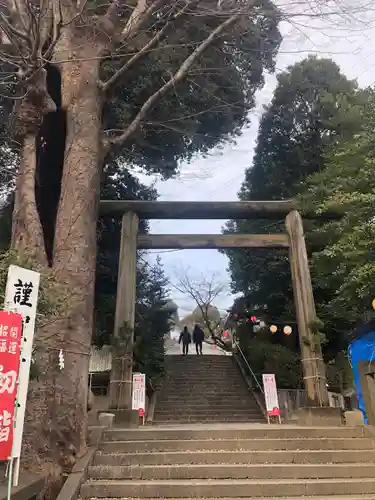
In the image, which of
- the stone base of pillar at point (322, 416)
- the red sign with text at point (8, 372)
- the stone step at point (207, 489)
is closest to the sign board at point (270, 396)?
the stone base of pillar at point (322, 416)

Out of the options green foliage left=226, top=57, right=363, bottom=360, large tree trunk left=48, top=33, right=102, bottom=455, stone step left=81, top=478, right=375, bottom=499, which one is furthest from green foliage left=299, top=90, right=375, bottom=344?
large tree trunk left=48, top=33, right=102, bottom=455

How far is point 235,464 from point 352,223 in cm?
508

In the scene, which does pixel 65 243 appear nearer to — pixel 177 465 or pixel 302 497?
pixel 177 465

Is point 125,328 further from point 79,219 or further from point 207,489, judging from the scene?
point 207,489

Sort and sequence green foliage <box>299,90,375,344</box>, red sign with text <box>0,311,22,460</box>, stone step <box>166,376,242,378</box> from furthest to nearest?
stone step <box>166,376,242,378</box>
green foliage <box>299,90,375,344</box>
red sign with text <box>0,311,22,460</box>

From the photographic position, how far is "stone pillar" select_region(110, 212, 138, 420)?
7277 mm

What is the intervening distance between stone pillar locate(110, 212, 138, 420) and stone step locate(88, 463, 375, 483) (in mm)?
2215

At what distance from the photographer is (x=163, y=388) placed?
43.7 feet

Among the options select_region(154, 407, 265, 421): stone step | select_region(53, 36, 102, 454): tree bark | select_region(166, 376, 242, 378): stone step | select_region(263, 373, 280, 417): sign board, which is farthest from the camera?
select_region(166, 376, 242, 378): stone step

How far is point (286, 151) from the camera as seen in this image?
49.9ft

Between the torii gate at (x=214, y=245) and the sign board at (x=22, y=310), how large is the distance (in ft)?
15.6

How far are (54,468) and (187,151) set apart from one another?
28.8 feet

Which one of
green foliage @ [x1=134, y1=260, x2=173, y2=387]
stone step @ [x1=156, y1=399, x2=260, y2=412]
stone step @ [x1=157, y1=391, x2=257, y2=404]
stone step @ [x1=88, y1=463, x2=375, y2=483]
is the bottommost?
stone step @ [x1=88, y1=463, x2=375, y2=483]

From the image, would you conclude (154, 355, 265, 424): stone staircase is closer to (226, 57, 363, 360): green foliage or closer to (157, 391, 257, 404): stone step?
(157, 391, 257, 404): stone step
